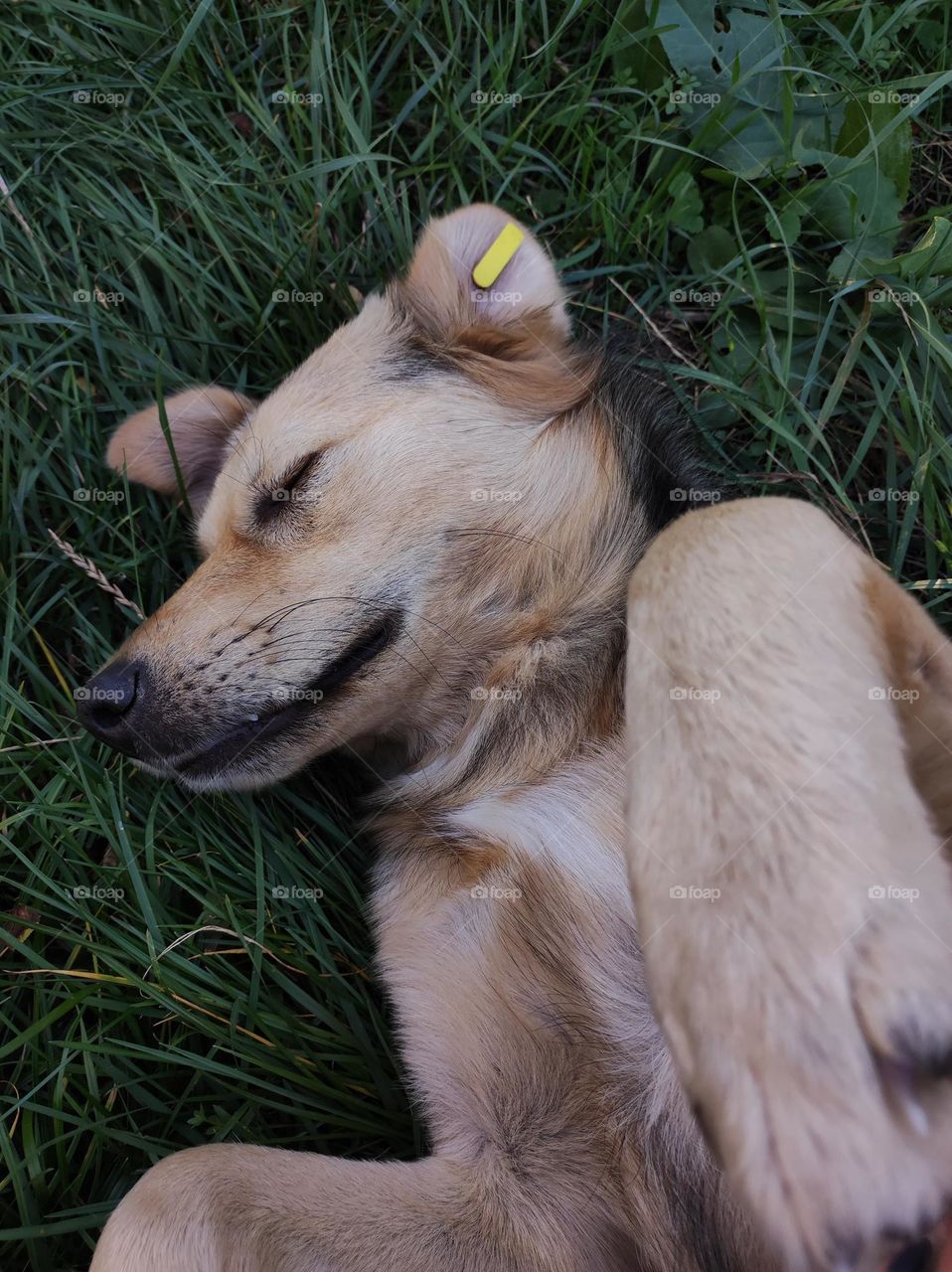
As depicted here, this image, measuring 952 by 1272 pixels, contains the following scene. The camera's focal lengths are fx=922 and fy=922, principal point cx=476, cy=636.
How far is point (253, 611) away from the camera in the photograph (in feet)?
8.28

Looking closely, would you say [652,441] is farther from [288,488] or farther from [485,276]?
[288,488]

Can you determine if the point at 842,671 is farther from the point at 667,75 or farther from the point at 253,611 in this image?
the point at 667,75

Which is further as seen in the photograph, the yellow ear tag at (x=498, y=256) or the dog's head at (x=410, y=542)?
the yellow ear tag at (x=498, y=256)

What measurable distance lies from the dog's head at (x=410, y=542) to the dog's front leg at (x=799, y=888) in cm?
79

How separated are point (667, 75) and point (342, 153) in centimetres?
127

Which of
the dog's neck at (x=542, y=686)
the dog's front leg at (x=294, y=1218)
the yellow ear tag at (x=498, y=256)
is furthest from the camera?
the yellow ear tag at (x=498, y=256)

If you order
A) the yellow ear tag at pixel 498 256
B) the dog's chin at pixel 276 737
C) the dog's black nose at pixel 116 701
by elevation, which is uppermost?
the yellow ear tag at pixel 498 256

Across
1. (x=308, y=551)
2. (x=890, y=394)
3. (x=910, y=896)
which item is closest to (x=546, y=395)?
(x=308, y=551)

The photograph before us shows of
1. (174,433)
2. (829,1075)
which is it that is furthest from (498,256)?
(829,1075)

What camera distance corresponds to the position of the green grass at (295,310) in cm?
284

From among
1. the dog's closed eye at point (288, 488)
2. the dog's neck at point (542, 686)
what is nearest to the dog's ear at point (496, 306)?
the dog's closed eye at point (288, 488)

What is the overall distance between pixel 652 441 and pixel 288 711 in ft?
4.42

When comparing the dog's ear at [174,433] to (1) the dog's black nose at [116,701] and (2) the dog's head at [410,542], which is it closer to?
(2) the dog's head at [410,542]

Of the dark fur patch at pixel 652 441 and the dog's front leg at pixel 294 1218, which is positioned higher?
the dark fur patch at pixel 652 441
